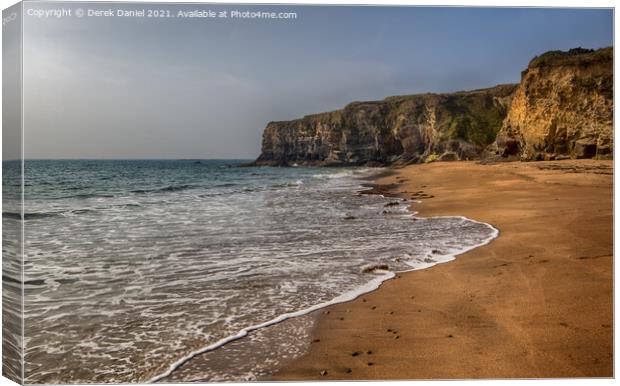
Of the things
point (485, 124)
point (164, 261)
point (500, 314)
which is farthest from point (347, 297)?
point (485, 124)

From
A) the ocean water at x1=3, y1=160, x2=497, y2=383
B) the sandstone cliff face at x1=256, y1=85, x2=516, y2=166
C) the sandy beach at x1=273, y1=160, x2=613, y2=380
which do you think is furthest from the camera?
the sandstone cliff face at x1=256, y1=85, x2=516, y2=166

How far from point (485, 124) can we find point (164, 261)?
25.7ft

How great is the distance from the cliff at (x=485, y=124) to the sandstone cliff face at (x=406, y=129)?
0.02 metres

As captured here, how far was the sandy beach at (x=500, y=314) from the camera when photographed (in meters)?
3.19

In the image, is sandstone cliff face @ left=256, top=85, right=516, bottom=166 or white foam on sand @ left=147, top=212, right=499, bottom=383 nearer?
white foam on sand @ left=147, top=212, right=499, bottom=383

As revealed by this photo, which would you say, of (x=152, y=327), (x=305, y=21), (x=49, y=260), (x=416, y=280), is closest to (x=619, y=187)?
(x=416, y=280)

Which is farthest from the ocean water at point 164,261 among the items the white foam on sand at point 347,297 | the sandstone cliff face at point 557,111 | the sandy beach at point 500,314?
the sandstone cliff face at point 557,111

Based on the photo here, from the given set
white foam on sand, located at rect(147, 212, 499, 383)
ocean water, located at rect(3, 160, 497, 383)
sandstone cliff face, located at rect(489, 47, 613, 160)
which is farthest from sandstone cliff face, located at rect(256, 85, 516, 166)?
white foam on sand, located at rect(147, 212, 499, 383)

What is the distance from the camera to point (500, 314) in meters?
3.47

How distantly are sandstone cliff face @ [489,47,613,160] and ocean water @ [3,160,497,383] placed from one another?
2.29 m

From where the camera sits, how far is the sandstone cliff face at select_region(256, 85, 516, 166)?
521cm

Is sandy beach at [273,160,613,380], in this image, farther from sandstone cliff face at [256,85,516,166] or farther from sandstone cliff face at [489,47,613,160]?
sandstone cliff face at [256,85,516,166]

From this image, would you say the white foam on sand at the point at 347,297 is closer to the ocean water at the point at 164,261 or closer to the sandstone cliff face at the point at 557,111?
the ocean water at the point at 164,261

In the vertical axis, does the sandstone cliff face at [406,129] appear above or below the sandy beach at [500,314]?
above
